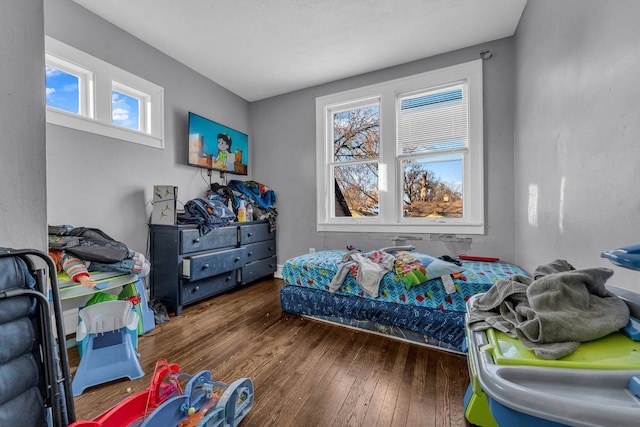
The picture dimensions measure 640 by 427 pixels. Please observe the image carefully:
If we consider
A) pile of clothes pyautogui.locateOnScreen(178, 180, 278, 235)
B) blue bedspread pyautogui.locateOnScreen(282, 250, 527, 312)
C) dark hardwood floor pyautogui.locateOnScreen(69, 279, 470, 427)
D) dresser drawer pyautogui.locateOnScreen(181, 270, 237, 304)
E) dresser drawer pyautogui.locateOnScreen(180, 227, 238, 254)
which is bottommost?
dark hardwood floor pyautogui.locateOnScreen(69, 279, 470, 427)

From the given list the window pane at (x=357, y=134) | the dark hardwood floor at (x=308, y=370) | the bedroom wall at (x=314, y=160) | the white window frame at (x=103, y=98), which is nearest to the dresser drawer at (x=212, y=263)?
the dark hardwood floor at (x=308, y=370)

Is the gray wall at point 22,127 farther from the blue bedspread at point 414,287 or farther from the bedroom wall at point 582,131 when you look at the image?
the bedroom wall at point 582,131

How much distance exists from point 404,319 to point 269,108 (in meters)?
3.35

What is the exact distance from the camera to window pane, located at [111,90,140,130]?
248cm

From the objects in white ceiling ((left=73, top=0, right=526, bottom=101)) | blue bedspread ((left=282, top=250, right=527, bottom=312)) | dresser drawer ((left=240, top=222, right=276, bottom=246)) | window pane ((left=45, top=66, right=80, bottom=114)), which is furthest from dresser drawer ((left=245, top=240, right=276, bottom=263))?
white ceiling ((left=73, top=0, right=526, bottom=101))

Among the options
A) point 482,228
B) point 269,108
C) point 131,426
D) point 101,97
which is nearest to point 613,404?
point 131,426

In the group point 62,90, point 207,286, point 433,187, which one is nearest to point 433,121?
point 433,187

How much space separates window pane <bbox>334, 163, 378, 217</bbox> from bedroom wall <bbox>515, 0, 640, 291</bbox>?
1559mm

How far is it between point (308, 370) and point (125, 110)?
288 centimetres

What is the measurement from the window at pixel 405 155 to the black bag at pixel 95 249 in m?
2.20

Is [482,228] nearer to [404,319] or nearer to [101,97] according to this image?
[404,319]

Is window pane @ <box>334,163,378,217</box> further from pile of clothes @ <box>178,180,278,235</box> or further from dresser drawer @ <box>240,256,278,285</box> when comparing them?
dresser drawer @ <box>240,256,278,285</box>

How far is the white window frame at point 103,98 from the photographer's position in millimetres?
2072

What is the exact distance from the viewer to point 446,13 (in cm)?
229
